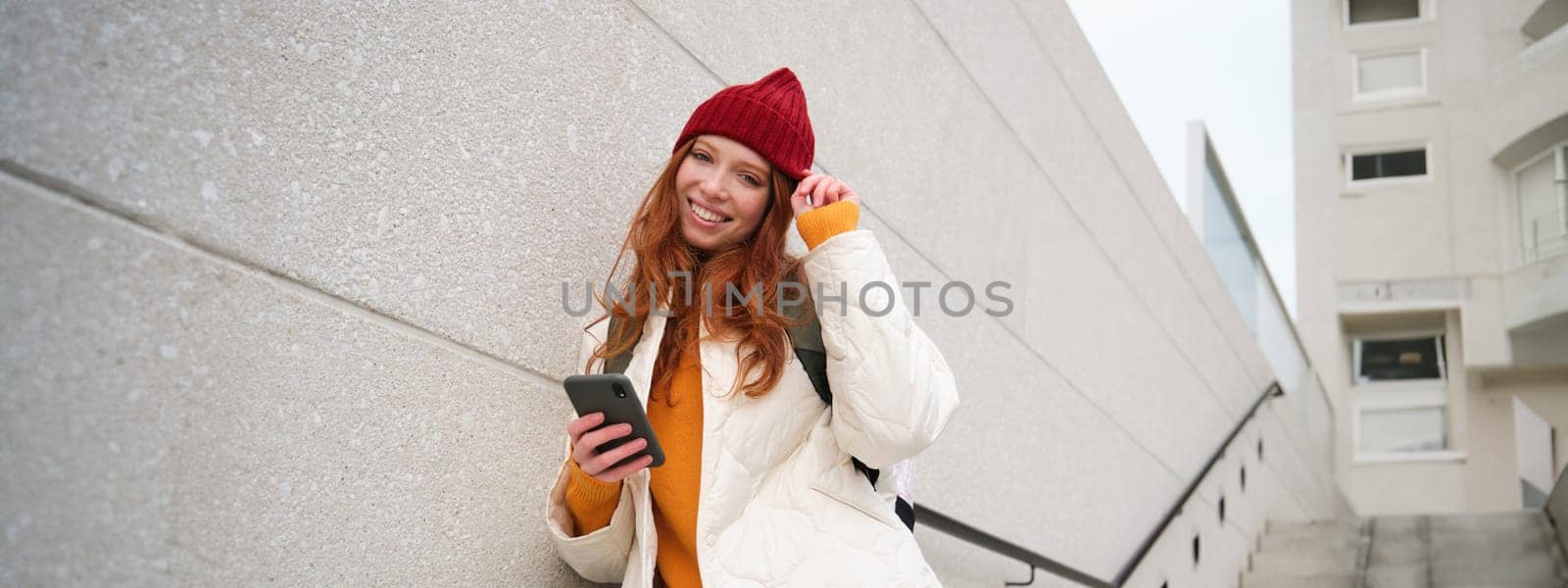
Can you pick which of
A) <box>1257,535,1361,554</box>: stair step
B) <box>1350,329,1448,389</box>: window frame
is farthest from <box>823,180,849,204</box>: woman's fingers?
<box>1350,329,1448,389</box>: window frame

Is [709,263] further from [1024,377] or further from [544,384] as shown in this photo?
[1024,377]

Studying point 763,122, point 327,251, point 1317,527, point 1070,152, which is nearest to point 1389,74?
point 1317,527

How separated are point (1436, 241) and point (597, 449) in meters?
20.4

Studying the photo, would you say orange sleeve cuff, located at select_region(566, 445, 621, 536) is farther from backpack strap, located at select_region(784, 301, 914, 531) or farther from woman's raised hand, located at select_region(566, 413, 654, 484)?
backpack strap, located at select_region(784, 301, 914, 531)

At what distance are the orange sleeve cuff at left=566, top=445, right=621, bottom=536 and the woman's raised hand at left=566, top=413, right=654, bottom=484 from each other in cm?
11

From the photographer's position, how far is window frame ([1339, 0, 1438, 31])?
19625mm

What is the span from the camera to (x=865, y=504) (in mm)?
1711

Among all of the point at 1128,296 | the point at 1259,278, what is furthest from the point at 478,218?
the point at 1259,278

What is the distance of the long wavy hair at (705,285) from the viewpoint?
1751 mm

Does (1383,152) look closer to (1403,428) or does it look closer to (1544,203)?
(1544,203)

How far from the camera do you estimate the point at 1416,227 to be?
19.0 meters

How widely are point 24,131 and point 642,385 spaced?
874 millimetres

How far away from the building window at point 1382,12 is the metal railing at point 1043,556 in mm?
16845

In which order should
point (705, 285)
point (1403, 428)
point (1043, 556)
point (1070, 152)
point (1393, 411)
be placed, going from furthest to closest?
point (1393, 411) < point (1403, 428) < point (1070, 152) < point (1043, 556) < point (705, 285)
